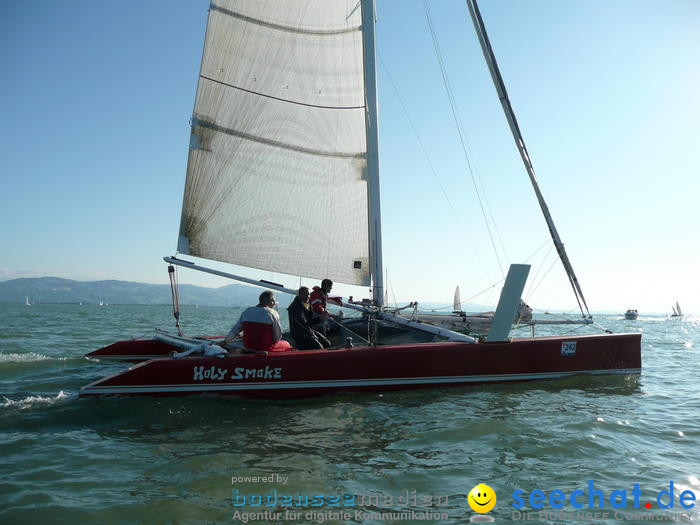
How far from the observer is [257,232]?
320 inches

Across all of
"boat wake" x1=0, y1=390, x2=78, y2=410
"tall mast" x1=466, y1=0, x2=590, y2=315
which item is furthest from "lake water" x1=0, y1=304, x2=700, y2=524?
"tall mast" x1=466, y1=0, x2=590, y2=315

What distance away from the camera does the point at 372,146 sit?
326 inches

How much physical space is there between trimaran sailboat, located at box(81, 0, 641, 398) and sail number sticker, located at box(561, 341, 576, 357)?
0.02m

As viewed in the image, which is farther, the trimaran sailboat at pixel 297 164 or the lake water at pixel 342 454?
the trimaran sailboat at pixel 297 164

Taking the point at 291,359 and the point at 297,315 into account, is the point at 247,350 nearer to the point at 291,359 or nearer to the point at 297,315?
the point at 291,359

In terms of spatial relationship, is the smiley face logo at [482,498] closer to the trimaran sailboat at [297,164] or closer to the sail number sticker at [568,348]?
the trimaran sailboat at [297,164]

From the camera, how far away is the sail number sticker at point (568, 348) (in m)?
7.50

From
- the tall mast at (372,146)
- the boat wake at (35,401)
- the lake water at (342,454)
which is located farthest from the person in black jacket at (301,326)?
the boat wake at (35,401)

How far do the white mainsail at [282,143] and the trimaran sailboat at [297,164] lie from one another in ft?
0.06

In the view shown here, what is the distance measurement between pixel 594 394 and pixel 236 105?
751 centimetres

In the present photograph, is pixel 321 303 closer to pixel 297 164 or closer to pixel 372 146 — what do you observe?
pixel 297 164

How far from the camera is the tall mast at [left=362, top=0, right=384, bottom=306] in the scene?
820 cm

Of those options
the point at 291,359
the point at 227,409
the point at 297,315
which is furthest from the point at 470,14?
the point at 227,409

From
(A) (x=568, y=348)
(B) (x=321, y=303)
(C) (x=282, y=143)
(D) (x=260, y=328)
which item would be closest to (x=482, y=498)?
(D) (x=260, y=328)
